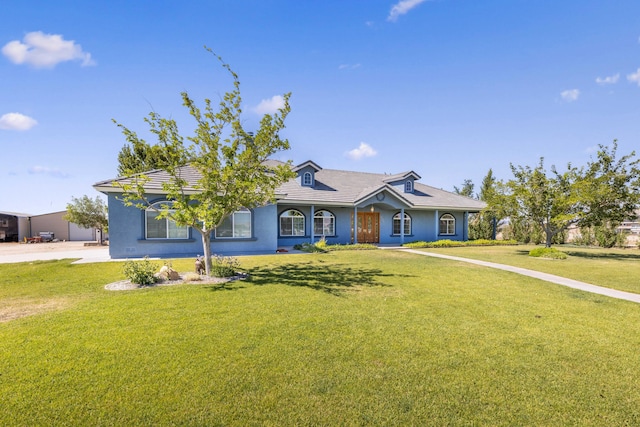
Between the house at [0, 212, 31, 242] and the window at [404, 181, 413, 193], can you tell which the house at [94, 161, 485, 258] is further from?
the house at [0, 212, 31, 242]

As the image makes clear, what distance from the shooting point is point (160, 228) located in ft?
52.7

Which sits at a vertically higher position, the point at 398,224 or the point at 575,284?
the point at 398,224

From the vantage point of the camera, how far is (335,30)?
1370 cm

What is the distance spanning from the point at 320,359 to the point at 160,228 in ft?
48.0

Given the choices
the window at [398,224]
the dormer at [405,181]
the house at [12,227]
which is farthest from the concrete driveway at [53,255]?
the dormer at [405,181]

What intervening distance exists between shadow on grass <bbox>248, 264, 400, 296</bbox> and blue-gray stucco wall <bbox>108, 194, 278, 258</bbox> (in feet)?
19.1

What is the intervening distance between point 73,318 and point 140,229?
10813 mm

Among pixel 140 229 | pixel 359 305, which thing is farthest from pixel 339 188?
pixel 359 305

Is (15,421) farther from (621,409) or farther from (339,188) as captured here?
(339,188)

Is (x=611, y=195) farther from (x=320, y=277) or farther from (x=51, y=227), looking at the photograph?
(x=51, y=227)

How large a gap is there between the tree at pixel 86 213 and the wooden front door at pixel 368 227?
79.8ft

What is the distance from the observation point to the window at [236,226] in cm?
1725

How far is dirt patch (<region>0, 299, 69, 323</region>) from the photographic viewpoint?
6074 mm

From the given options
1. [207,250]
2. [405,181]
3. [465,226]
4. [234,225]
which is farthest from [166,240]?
[465,226]
